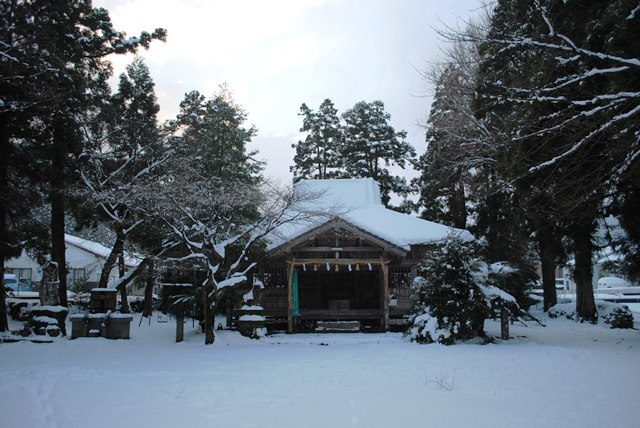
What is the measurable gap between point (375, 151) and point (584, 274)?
867 inches

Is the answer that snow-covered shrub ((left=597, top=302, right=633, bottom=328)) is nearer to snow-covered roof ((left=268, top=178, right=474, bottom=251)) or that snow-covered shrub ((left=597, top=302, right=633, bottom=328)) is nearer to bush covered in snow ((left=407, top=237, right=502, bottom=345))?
snow-covered roof ((left=268, top=178, right=474, bottom=251))

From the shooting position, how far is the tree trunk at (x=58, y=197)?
17.0 meters

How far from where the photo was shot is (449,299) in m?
13.4

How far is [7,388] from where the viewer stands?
7602 mm

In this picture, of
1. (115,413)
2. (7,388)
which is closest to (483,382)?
(115,413)

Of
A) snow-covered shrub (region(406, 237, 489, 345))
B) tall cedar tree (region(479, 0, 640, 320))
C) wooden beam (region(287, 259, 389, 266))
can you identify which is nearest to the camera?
tall cedar tree (region(479, 0, 640, 320))

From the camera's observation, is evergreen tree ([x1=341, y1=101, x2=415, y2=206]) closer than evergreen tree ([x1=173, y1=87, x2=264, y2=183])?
No

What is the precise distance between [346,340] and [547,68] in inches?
382

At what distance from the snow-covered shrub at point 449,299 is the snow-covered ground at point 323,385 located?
657 millimetres

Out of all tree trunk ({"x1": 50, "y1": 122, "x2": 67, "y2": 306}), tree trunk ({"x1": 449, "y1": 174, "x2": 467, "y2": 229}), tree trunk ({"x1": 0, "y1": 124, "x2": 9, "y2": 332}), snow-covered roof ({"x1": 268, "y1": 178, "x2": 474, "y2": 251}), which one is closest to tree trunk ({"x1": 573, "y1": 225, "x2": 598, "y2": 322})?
snow-covered roof ({"x1": 268, "y1": 178, "x2": 474, "y2": 251})

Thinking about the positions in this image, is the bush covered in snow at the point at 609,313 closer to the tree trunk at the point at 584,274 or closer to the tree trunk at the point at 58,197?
the tree trunk at the point at 584,274

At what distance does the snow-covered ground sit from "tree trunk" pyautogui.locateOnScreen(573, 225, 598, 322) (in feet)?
15.3

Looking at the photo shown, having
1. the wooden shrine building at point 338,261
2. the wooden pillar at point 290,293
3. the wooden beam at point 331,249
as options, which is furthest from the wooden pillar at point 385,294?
the wooden pillar at point 290,293

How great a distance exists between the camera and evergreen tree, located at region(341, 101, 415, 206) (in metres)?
37.6
